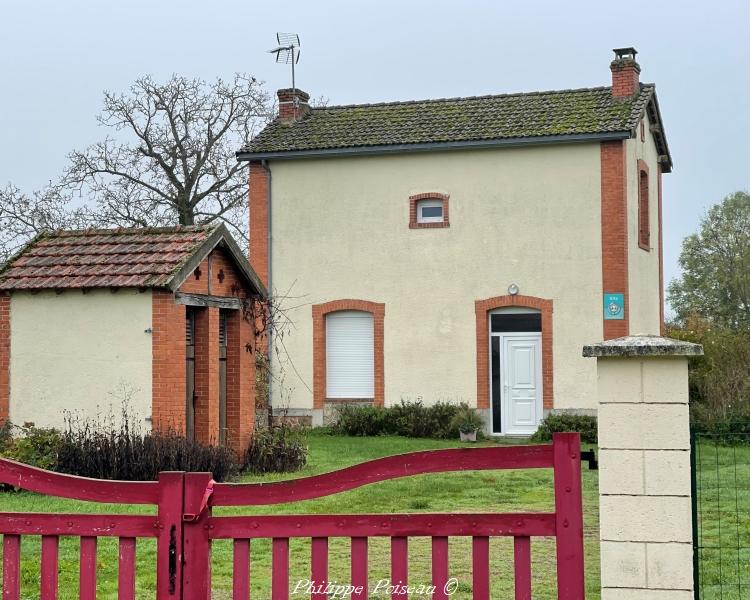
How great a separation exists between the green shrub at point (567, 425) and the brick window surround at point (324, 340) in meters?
3.63

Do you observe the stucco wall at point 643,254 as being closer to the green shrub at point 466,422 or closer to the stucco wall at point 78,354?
the green shrub at point 466,422

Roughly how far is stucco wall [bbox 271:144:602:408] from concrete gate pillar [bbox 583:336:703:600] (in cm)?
1780

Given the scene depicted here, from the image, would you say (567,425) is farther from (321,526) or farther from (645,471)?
(321,526)

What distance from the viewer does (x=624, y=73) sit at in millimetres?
23594

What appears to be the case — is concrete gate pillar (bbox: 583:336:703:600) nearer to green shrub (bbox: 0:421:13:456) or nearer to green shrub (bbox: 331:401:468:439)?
green shrub (bbox: 0:421:13:456)

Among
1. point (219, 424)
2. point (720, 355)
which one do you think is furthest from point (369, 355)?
point (219, 424)

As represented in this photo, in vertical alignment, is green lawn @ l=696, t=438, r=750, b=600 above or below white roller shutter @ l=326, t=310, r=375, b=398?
below

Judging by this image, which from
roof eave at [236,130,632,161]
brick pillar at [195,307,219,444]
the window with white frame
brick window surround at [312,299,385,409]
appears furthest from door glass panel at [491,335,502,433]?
brick pillar at [195,307,219,444]

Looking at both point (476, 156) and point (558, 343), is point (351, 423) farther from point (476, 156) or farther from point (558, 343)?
point (476, 156)

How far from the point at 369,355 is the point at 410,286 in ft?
5.71

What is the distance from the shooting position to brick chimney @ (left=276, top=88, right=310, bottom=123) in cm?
2589

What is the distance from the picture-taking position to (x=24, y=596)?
7488mm

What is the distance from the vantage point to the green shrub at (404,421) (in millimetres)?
22969

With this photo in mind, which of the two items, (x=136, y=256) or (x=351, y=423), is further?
(x=351, y=423)
